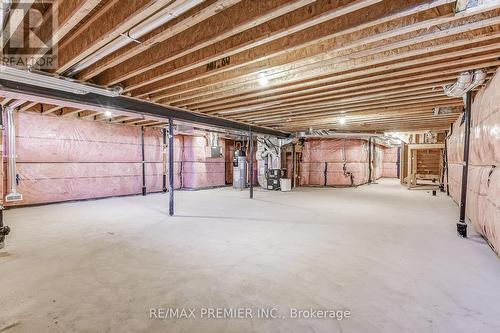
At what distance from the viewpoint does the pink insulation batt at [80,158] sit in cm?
598

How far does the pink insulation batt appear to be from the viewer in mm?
5984

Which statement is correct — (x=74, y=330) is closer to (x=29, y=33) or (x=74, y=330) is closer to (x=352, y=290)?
(x=352, y=290)

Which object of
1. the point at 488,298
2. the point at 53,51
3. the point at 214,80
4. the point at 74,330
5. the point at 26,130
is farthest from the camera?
the point at 26,130

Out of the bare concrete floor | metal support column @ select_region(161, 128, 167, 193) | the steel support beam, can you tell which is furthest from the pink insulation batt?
the steel support beam

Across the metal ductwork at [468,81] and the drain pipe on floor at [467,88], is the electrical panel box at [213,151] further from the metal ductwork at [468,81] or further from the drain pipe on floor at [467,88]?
the metal ductwork at [468,81]

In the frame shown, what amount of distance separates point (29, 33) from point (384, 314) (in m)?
4.27

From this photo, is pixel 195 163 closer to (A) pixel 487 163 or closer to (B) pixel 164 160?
(B) pixel 164 160

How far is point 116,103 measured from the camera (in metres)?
4.21

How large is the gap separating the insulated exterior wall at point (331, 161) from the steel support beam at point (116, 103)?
5.84m

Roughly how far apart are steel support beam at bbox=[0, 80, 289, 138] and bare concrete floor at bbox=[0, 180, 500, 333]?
2019 mm

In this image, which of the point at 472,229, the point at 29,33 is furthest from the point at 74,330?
the point at 472,229

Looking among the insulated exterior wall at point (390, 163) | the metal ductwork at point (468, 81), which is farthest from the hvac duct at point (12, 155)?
the insulated exterior wall at point (390, 163)

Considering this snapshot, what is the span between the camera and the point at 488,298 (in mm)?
1985

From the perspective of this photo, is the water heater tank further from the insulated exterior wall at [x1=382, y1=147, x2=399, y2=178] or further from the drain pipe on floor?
the insulated exterior wall at [x1=382, y1=147, x2=399, y2=178]
